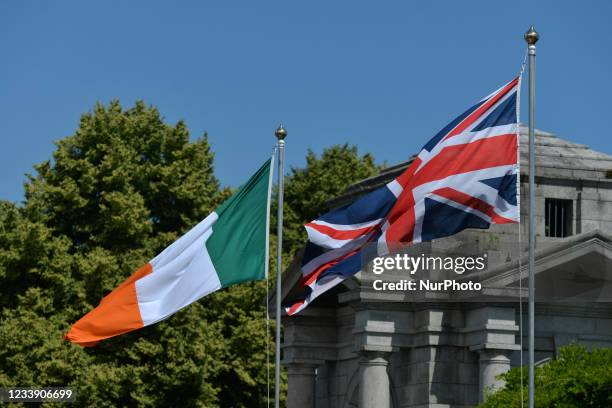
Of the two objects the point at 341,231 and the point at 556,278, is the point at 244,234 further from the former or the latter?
the point at 556,278

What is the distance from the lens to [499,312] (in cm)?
3606

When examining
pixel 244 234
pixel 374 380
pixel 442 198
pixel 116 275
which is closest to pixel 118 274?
pixel 116 275

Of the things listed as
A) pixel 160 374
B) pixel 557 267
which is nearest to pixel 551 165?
pixel 557 267

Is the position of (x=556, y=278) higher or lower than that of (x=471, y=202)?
lower

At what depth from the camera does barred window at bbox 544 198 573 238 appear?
3912cm

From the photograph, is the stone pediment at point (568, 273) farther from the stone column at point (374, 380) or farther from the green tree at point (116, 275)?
the green tree at point (116, 275)

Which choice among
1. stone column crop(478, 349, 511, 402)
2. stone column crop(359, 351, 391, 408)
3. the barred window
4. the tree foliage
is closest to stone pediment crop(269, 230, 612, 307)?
stone column crop(478, 349, 511, 402)

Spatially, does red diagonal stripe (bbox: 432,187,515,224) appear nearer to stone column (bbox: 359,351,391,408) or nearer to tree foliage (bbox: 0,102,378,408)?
stone column (bbox: 359,351,391,408)

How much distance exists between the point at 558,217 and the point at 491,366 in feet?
17.3

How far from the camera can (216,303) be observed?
5759cm

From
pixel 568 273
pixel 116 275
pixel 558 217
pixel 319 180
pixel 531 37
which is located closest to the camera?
pixel 531 37

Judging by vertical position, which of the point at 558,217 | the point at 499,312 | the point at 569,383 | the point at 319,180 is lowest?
the point at 569,383

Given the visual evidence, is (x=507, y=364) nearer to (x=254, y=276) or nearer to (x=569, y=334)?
(x=569, y=334)

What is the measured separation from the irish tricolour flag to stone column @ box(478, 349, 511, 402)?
29.0 ft
